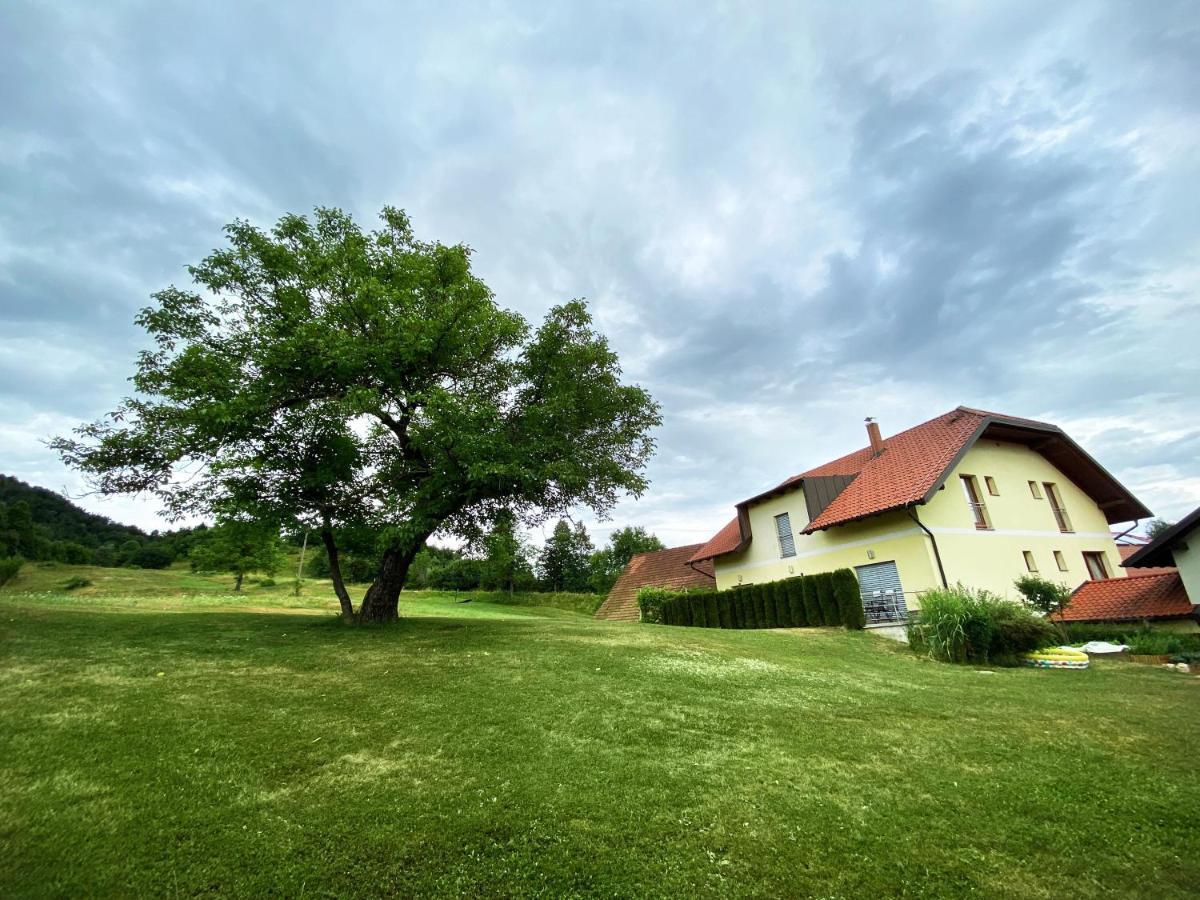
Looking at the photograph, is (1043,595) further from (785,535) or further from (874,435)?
(874,435)

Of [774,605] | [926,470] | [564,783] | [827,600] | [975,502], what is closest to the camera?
[564,783]

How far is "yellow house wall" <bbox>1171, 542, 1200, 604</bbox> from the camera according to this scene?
Answer: 42.0 ft

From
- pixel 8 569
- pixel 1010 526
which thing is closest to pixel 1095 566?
pixel 1010 526

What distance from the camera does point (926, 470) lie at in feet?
58.4

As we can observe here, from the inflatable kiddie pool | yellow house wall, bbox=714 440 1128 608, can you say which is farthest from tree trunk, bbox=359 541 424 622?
yellow house wall, bbox=714 440 1128 608

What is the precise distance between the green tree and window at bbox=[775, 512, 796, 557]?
1253cm

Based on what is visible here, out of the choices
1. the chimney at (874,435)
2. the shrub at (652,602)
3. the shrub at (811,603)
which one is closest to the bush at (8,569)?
the shrub at (652,602)

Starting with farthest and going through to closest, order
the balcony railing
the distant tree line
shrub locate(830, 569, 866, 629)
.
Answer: the distant tree line → the balcony railing → shrub locate(830, 569, 866, 629)

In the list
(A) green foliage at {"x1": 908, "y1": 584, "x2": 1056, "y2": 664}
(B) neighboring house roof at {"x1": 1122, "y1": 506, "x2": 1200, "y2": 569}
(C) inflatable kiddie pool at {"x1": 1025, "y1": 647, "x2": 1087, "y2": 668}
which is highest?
(B) neighboring house roof at {"x1": 1122, "y1": 506, "x2": 1200, "y2": 569}

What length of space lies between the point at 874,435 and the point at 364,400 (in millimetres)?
21263

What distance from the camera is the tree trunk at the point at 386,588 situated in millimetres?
12328

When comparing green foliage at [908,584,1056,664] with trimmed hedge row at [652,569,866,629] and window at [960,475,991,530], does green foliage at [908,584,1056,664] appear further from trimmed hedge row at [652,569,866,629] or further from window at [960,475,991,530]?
window at [960,475,991,530]

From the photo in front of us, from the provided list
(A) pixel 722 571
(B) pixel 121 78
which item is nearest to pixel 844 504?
(A) pixel 722 571

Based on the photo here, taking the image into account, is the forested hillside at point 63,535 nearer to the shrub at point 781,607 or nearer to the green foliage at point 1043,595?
the shrub at point 781,607
